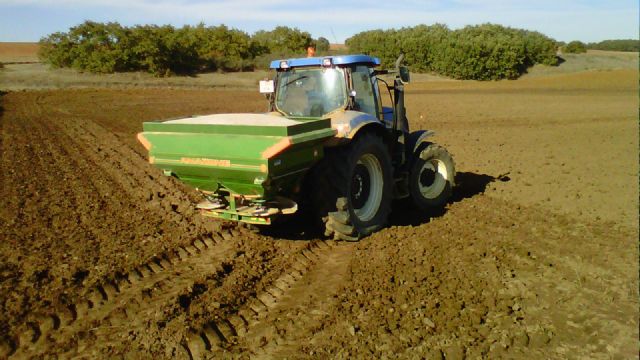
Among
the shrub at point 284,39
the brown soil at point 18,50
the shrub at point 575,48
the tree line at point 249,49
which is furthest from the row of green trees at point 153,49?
the shrub at point 575,48

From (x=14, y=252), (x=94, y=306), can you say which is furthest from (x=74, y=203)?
(x=94, y=306)

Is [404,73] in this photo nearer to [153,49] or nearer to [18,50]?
[153,49]

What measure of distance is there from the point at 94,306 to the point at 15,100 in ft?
67.1

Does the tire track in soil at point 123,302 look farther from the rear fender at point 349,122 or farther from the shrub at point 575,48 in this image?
the shrub at point 575,48

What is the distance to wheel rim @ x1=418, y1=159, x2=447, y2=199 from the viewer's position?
269 inches

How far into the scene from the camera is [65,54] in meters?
31.6

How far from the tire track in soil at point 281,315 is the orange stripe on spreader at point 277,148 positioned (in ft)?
3.75

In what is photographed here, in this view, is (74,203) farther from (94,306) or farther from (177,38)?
(177,38)

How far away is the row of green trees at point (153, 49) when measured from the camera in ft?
104

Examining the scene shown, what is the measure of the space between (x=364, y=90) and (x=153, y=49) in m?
30.2

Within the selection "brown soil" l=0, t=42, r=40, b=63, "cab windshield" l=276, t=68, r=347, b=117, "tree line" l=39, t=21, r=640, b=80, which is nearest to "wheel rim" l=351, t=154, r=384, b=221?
"cab windshield" l=276, t=68, r=347, b=117

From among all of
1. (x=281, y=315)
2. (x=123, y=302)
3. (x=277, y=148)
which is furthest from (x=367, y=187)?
(x=123, y=302)

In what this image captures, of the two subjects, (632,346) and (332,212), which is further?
(332,212)

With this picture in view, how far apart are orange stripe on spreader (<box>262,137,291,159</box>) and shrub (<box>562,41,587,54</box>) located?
43.8 m
